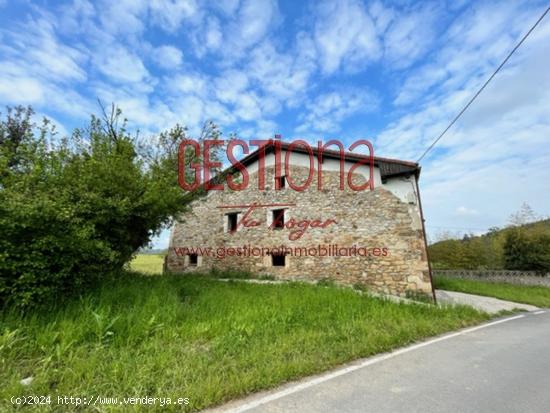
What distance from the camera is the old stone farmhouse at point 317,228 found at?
819 cm

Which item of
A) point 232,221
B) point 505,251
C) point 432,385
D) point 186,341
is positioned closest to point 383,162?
point 232,221

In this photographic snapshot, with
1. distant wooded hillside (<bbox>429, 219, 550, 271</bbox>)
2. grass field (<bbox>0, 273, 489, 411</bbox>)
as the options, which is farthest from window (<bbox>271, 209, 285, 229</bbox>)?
distant wooded hillside (<bbox>429, 219, 550, 271</bbox>)

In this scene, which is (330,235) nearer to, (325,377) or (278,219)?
(278,219)

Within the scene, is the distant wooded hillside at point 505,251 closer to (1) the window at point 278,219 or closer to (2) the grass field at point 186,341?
(2) the grass field at point 186,341

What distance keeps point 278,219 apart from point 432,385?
8.16m

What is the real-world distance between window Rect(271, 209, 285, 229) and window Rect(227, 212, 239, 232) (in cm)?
188

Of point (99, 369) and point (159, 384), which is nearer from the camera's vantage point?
point (159, 384)

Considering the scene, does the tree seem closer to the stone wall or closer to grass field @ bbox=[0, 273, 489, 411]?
grass field @ bbox=[0, 273, 489, 411]

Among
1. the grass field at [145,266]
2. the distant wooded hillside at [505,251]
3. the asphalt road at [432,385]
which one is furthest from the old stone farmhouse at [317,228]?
the distant wooded hillside at [505,251]

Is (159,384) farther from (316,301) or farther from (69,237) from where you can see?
(316,301)

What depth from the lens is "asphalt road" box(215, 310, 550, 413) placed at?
7.52ft

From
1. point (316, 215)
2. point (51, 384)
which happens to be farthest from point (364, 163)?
point (51, 384)

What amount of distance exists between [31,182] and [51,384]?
3.08m

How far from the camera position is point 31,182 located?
406 cm
